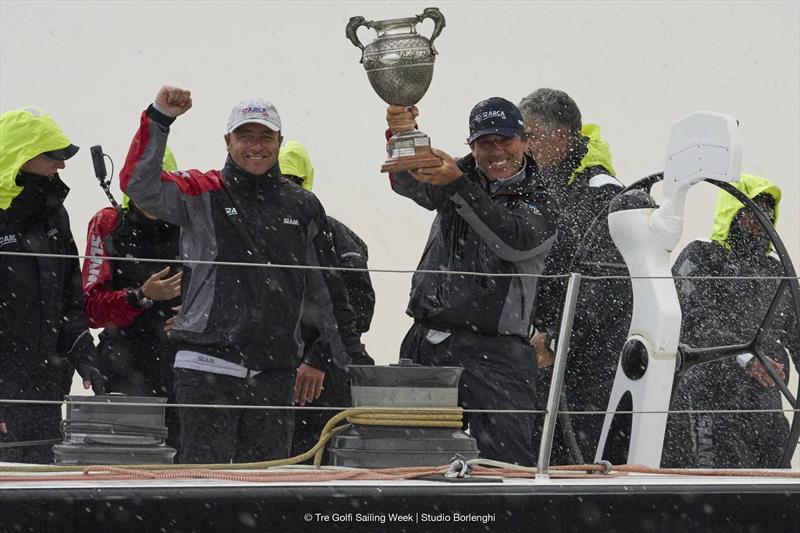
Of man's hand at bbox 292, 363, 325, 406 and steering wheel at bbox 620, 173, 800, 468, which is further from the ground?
steering wheel at bbox 620, 173, 800, 468

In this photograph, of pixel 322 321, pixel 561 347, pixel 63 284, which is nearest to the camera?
pixel 561 347

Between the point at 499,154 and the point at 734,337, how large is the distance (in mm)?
1593

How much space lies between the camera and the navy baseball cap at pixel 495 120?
385 centimetres

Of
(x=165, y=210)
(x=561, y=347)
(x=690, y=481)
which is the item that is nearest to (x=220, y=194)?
(x=165, y=210)

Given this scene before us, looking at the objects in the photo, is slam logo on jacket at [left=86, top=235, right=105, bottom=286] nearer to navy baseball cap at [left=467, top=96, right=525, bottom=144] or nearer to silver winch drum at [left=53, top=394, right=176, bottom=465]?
navy baseball cap at [left=467, top=96, right=525, bottom=144]

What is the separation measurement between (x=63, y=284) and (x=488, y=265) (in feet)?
4.54

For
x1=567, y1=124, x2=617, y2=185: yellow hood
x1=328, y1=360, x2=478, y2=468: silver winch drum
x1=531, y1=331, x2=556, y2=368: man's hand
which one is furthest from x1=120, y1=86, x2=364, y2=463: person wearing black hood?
x1=567, y1=124, x2=617, y2=185: yellow hood

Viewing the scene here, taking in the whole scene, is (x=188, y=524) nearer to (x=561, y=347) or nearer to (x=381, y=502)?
(x=381, y=502)

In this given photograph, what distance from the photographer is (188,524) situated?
2.67 meters

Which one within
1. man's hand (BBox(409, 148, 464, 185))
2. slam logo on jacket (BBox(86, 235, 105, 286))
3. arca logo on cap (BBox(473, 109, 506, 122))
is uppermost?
arca logo on cap (BBox(473, 109, 506, 122))

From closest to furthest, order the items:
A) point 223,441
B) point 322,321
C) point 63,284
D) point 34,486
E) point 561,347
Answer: point 34,486
point 561,347
point 223,441
point 322,321
point 63,284

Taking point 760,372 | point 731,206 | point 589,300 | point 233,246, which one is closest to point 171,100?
point 233,246

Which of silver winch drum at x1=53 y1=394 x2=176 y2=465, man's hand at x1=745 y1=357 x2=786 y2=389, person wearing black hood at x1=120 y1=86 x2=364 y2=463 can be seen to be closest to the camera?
silver winch drum at x1=53 y1=394 x2=176 y2=465

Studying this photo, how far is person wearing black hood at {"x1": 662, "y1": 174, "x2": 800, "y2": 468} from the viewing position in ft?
16.5
